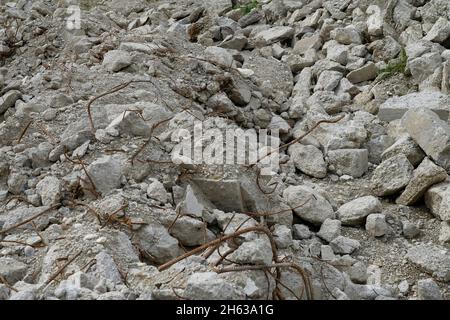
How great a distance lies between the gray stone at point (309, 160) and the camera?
492 centimetres

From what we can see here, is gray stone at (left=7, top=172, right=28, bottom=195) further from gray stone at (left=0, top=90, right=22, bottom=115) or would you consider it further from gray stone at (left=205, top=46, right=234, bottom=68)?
gray stone at (left=205, top=46, right=234, bottom=68)

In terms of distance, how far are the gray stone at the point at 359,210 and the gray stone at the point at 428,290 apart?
2.68 feet

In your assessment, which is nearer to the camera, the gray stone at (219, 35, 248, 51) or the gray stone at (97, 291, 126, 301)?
the gray stone at (97, 291, 126, 301)

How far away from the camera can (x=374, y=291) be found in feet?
11.3

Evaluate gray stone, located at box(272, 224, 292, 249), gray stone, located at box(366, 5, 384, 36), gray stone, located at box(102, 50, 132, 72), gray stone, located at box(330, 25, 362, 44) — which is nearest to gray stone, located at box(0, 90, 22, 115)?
gray stone, located at box(102, 50, 132, 72)

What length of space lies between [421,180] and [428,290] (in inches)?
42.6

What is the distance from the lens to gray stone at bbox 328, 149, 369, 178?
4875 mm

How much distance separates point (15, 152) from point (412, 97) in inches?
137

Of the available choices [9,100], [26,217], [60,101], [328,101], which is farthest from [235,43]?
[26,217]

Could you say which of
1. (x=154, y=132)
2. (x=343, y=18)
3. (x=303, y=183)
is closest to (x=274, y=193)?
(x=303, y=183)

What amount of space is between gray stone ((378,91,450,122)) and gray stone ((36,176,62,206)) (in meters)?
3.00

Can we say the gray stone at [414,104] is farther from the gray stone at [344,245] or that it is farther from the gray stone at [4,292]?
the gray stone at [4,292]

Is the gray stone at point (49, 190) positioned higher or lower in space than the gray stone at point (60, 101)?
higher

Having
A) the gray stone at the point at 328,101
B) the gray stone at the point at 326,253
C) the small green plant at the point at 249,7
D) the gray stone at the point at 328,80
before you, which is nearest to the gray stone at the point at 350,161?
the gray stone at the point at 328,101
